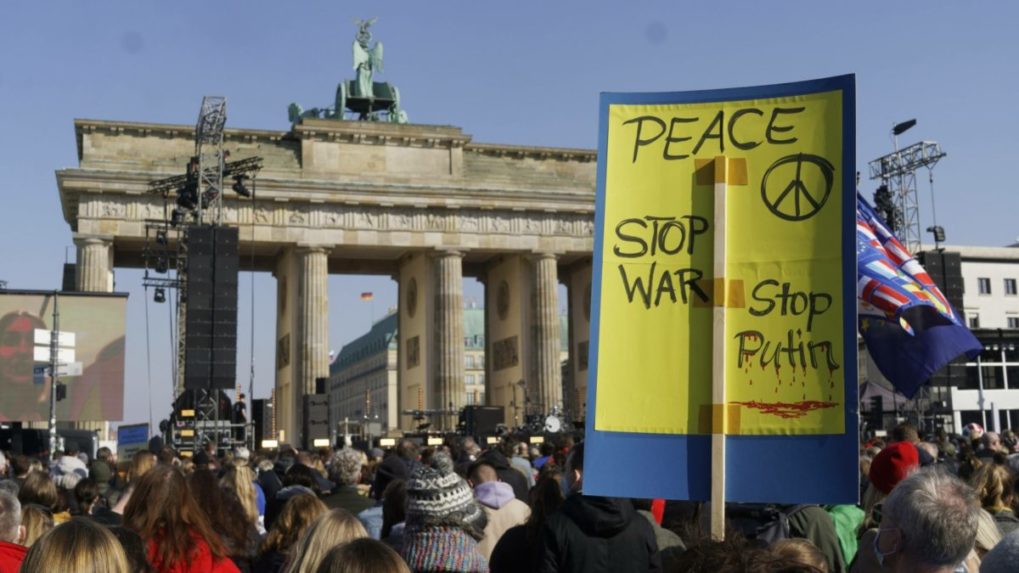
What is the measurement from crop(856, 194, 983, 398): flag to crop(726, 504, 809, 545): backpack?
624cm

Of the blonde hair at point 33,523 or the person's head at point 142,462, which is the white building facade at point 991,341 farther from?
the blonde hair at point 33,523

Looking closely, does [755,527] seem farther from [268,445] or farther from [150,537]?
[268,445]

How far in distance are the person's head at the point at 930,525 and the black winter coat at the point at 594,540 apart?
81.9 inches

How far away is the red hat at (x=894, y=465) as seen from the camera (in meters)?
6.44

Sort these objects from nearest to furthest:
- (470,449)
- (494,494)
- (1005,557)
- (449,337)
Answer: (1005,557) → (494,494) → (470,449) → (449,337)

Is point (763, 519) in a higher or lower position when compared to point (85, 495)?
higher

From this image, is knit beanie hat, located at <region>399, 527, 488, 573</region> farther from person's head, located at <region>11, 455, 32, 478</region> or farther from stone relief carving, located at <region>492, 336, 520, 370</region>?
stone relief carving, located at <region>492, 336, 520, 370</region>

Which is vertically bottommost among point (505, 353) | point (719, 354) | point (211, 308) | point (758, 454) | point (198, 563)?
point (198, 563)

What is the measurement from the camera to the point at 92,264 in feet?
173

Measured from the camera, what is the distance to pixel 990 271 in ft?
247

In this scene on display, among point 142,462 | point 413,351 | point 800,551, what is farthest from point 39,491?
point 413,351

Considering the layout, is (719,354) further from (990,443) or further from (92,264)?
(92,264)

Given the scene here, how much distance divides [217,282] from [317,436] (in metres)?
10.1

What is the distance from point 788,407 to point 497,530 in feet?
9.42
